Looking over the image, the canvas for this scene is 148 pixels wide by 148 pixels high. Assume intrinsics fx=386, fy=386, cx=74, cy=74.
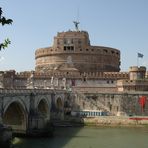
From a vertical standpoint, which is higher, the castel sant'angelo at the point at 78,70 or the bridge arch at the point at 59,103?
the castel sant'angelo at the point at 78,70

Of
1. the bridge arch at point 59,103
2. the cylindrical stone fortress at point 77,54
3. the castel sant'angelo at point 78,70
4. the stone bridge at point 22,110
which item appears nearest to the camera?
the stone bridge at point 22,110

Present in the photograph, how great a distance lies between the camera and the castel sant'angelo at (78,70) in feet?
154

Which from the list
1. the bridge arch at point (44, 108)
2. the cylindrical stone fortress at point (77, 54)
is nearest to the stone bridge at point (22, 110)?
the bridge arch at point (44, 108)

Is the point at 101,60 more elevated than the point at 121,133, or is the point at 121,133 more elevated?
the point at 101,60

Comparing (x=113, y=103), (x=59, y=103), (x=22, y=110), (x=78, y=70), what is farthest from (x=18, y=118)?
(x=78, y=70)

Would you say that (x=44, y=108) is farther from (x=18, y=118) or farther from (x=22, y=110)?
(x=22, y=110)

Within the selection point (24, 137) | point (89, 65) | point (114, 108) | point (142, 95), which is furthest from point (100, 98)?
point (24, 137)

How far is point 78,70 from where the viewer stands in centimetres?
5194

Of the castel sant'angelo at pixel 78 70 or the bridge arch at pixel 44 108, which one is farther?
the castel sant'angelo at pixel 78 70

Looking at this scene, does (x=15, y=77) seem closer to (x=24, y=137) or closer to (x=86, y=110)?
(x=86, y=110)

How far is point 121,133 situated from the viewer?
102 feet

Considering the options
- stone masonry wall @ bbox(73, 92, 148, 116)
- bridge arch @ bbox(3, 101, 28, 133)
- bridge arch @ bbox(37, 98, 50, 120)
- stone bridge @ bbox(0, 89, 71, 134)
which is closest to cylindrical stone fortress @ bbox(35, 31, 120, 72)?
stone masonry wall @ bbox(73, 92, 148, 116)

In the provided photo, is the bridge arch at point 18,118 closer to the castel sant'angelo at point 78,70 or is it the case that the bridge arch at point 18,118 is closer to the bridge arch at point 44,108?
the bridge arch at point 44,108

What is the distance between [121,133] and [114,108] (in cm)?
1161
